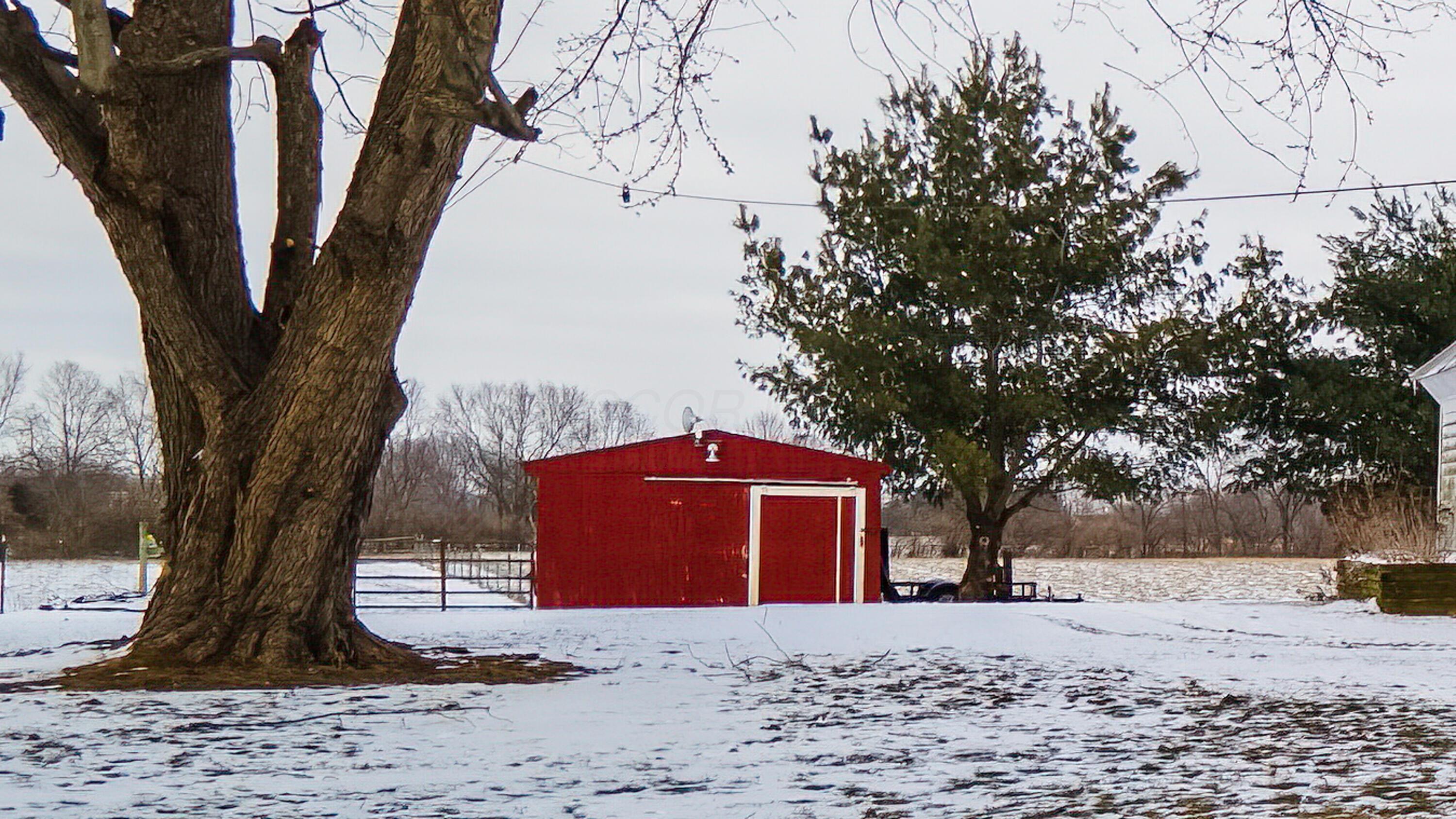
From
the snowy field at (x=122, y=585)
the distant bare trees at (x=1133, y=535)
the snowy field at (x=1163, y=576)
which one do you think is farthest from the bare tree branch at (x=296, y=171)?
the distant bare trees at (x=1133, y=535)

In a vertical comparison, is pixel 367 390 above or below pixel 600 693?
above

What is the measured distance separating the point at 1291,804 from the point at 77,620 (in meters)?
12.2

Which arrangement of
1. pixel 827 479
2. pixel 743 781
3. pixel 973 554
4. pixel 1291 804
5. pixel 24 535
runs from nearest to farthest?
1. pixel 1291 804
2. pixel 743 781
3. pixel 827 479
4. pixel 973 554
5. pixel 24 535

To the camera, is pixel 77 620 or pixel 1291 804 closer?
pixel 1291 804

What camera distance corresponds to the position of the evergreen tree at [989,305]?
27.0 m

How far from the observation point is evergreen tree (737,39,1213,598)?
27.0m

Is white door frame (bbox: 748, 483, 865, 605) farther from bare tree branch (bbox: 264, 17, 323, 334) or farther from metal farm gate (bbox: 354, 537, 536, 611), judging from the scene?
bare tree branch (bbox: 264, 17, 323, 334)

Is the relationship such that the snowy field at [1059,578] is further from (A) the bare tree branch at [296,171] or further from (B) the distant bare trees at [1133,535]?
(A) the bare tree branch at [296,171]

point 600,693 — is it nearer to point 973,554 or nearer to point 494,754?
point 494,754

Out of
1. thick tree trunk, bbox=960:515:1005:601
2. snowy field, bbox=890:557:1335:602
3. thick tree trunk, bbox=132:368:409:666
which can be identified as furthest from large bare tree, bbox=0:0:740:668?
thick tree trunk, bbox=960:515:1005:601

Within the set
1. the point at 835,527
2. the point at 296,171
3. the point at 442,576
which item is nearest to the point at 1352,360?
the point at 835,527

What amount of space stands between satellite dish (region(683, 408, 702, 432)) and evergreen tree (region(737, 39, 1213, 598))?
5945mm

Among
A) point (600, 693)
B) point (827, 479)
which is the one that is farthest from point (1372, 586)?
point (600, 693)

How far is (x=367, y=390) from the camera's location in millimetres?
8461
